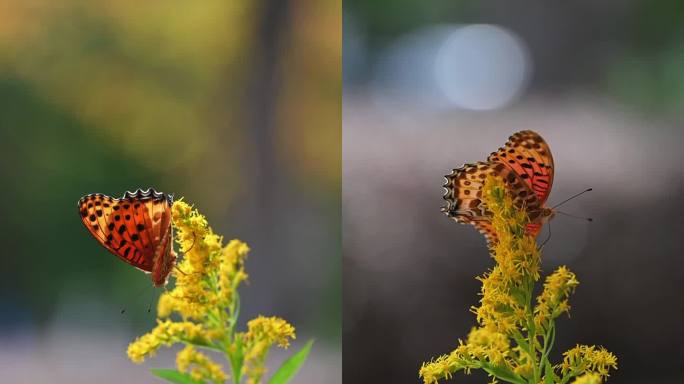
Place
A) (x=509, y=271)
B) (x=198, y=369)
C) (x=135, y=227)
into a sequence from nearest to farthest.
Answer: (x=198, y=369) < (x=509, y=271) < (x=135, y=227)

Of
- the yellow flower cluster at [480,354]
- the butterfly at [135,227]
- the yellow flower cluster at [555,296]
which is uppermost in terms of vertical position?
the butterfly at [135,227]

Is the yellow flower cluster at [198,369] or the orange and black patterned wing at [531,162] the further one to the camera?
the orange and black patterned wing at [531,162]

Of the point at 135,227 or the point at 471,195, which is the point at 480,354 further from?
the point at 135,227

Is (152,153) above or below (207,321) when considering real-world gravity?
above

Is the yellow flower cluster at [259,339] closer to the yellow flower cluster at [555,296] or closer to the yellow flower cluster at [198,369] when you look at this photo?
the yellow flower cluster at [198,369]

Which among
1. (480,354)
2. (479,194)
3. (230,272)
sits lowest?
(480,354)

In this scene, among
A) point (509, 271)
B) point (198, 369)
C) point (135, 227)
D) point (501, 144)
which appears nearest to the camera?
point (198, 369)

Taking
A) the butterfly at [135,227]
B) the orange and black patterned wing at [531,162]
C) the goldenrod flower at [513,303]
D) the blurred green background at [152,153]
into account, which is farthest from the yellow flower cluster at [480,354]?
the blurred green background at [152,153]

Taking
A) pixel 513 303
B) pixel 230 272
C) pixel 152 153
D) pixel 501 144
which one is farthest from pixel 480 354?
pixel 152 153
